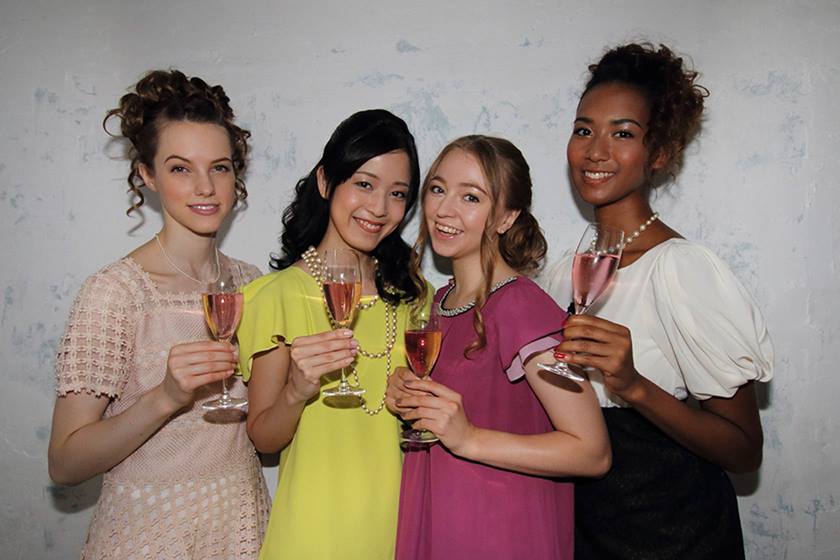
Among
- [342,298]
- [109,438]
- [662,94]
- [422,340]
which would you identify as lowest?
[109,438]

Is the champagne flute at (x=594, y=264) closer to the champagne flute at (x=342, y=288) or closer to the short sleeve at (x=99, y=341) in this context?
the champagne flute at (x=342, y=288)

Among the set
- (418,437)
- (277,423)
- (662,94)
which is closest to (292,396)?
(277,423)

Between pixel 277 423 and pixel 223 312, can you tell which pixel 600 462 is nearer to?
pixel 277 423

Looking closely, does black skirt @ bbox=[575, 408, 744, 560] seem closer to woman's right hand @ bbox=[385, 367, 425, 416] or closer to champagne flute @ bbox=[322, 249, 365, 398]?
woman's right hand @ bbox=[385, 367, 425, 416]

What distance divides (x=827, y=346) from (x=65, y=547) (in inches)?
138

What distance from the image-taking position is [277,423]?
6.73 ft

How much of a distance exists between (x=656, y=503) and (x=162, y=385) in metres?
1.60

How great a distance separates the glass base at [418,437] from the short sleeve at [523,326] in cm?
30

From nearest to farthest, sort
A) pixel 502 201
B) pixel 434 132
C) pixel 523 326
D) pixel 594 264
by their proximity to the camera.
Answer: pixel 594 264, pixel 523 326, pixel 502 201, pixel 434 132

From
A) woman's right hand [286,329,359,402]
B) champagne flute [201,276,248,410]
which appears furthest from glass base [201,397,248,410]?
woman's right hand [286,329,359,402]

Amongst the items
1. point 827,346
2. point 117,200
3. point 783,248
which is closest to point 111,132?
point 117,200

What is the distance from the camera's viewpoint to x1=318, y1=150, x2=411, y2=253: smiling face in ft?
7.40

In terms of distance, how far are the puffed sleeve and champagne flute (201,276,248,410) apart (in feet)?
4.31

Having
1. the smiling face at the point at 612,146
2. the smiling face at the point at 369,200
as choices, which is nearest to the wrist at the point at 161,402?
the smiling face at the point at 369,200
